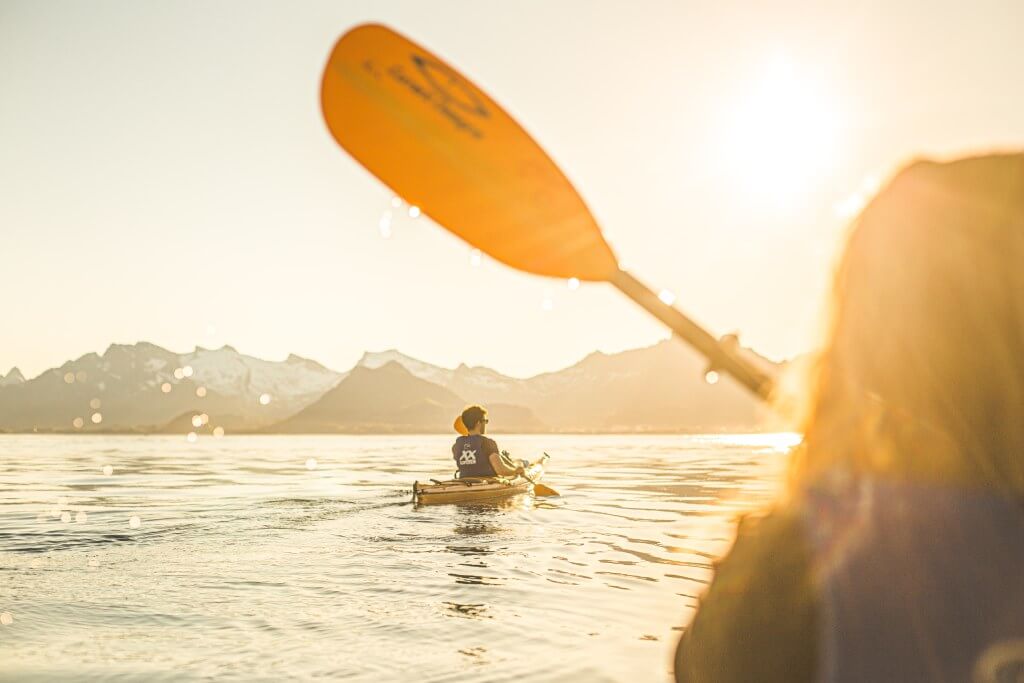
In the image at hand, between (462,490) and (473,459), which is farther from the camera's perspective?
(473,459)

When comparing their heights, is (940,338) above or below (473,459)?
above

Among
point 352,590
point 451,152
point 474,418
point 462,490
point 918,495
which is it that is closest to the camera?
point 918,495

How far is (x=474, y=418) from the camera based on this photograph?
17672mm

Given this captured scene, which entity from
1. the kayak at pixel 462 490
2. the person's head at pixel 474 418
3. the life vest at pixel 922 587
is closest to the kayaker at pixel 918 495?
the life vest at pixel 922 587

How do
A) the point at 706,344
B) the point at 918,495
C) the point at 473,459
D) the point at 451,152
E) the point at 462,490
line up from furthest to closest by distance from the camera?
the point at 473,459, the point at 462,490, the point at 451,152, the point at 706,344, the point at 918,495

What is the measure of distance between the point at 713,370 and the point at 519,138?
104cm

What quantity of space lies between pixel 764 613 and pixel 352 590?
354 inches

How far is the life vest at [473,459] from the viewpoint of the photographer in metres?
18.2

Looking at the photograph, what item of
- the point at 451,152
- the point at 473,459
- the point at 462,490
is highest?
the point at 451,152

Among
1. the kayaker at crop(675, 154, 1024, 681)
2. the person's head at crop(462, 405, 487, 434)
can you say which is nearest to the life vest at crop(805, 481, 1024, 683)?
the kayaker at crop(675, 154, 1024, 681)

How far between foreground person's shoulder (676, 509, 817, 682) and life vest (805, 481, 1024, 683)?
27 millimetres

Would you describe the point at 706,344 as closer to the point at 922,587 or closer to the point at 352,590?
the point at 922,587

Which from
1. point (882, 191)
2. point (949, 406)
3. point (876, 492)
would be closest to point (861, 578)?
point (876, 492)

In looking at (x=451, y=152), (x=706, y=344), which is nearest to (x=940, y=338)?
(x=706, y=344)
